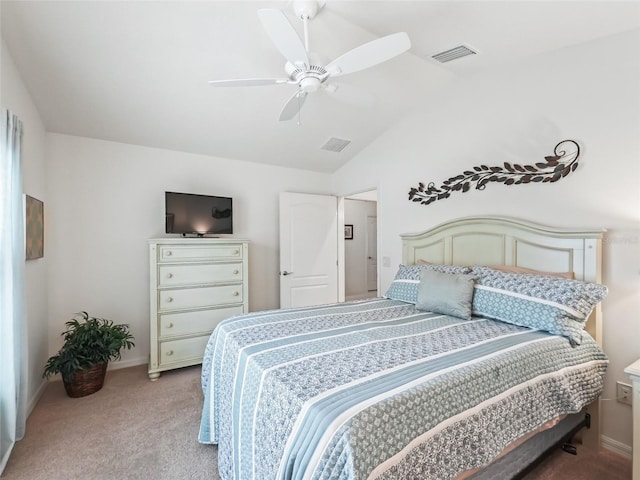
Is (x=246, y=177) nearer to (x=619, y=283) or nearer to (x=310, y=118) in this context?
(x=310, y=118)

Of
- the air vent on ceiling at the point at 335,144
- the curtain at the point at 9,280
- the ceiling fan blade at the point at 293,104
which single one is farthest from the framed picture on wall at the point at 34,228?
the air vent on ceiling at the point at 335,144

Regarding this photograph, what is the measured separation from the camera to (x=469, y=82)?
283 cm

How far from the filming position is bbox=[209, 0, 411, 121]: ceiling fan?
148 cm

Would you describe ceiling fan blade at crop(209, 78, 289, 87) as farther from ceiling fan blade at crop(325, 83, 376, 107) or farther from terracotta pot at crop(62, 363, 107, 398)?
terracotta pot at crop(62, 363, 107, 398)

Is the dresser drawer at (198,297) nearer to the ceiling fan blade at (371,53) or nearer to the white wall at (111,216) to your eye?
the white wall at (111,216)

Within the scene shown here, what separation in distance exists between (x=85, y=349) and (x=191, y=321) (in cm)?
87

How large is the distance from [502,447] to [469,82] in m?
2.89

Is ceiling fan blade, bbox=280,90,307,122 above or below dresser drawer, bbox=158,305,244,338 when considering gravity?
above

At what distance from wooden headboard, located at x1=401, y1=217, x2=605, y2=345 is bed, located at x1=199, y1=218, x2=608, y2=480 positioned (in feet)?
0.03

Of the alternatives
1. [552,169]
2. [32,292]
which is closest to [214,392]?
[32,292]

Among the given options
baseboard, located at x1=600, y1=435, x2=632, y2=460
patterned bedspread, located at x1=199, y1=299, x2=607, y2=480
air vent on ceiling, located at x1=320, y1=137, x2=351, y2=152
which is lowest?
baseboard, located at x1=600, y1=435, x2=632, y2=460

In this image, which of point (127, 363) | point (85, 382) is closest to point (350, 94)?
point (85, 382)

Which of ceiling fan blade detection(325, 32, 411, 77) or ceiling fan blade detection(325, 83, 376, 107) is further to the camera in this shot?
ceiling fan blade detection(325, 83, 376, 107)

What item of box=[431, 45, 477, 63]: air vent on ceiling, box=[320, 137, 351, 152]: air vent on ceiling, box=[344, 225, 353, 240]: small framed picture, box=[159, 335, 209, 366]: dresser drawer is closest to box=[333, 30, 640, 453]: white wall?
box=[431, 45, 477, 63]: air vent on ceiling
